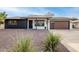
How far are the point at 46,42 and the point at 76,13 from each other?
4.69ft

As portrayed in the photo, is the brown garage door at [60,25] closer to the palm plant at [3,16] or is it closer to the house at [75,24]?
the house at [75,24]

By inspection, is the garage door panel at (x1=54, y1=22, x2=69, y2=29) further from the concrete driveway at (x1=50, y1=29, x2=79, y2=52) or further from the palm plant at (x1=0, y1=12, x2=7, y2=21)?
the palm plant at (x1=0, y1=12, x2=7, y2=21)

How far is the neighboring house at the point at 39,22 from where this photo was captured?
22.1 feet

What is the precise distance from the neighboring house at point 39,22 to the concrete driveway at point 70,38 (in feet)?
0.81

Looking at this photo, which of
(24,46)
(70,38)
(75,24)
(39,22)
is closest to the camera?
(24,46)

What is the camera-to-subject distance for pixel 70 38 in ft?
25.6

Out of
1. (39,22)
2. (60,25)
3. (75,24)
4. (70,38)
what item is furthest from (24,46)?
(70,38)

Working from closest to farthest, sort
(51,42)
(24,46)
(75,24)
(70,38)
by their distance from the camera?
(24,46), (75,24), (51,42), (70,38)

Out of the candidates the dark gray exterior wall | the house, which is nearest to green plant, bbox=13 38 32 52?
the dark gray exterior wall

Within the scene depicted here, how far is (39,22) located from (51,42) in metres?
0.89

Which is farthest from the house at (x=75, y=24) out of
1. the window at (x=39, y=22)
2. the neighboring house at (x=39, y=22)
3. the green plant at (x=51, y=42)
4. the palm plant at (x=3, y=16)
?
the palm plant at (x=3, y=16)

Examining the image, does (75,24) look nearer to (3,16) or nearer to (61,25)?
(61,25)
